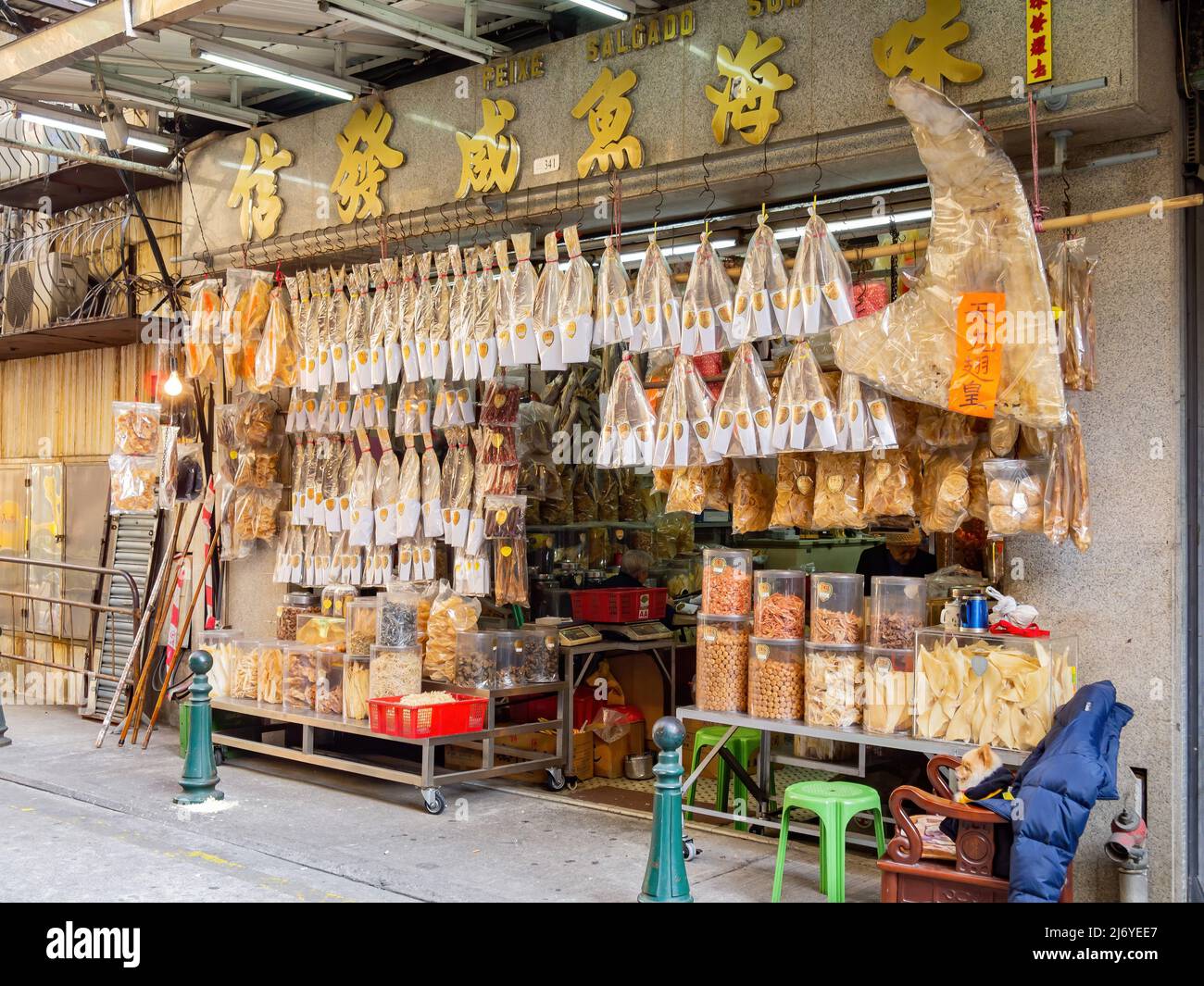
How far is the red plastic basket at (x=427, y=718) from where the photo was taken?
7641 millimetres

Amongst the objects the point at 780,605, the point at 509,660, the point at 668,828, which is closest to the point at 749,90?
the point at 780,605

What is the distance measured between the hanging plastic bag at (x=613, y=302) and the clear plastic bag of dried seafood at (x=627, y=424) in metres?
0.20

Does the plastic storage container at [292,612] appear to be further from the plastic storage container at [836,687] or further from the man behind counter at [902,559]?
the plastic storage container at [836,687]

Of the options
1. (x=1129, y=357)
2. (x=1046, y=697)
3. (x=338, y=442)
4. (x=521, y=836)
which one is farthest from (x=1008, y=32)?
(x=338, y=442)

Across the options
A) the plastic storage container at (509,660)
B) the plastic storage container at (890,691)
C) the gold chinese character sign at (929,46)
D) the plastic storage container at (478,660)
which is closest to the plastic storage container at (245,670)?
the plastic storage container at (478,660)

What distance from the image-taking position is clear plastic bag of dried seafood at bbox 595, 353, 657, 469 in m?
7.00

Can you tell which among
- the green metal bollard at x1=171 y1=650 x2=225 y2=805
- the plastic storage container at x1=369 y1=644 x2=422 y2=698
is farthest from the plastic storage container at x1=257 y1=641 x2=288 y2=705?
the plastic storage container at x1=369 y1=644 x2=422 y2=698

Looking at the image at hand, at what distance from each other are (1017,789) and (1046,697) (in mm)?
846

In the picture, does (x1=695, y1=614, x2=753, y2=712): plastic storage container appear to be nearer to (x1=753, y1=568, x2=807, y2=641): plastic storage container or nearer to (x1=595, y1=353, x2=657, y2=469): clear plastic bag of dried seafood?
(x1=753, y1=568, x2=807, y2=641): plastic storage container

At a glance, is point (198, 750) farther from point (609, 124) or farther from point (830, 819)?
point (609, 124)

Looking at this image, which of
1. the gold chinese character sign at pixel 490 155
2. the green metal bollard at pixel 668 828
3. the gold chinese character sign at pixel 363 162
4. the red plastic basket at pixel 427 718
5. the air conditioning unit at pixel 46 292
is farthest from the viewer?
the air conditioning unit at pixel 46 292

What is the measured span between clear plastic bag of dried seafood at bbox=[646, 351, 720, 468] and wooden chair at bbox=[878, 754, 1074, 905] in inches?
94.4

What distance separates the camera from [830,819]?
18.9 ft

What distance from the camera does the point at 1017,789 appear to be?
4.86 meters
